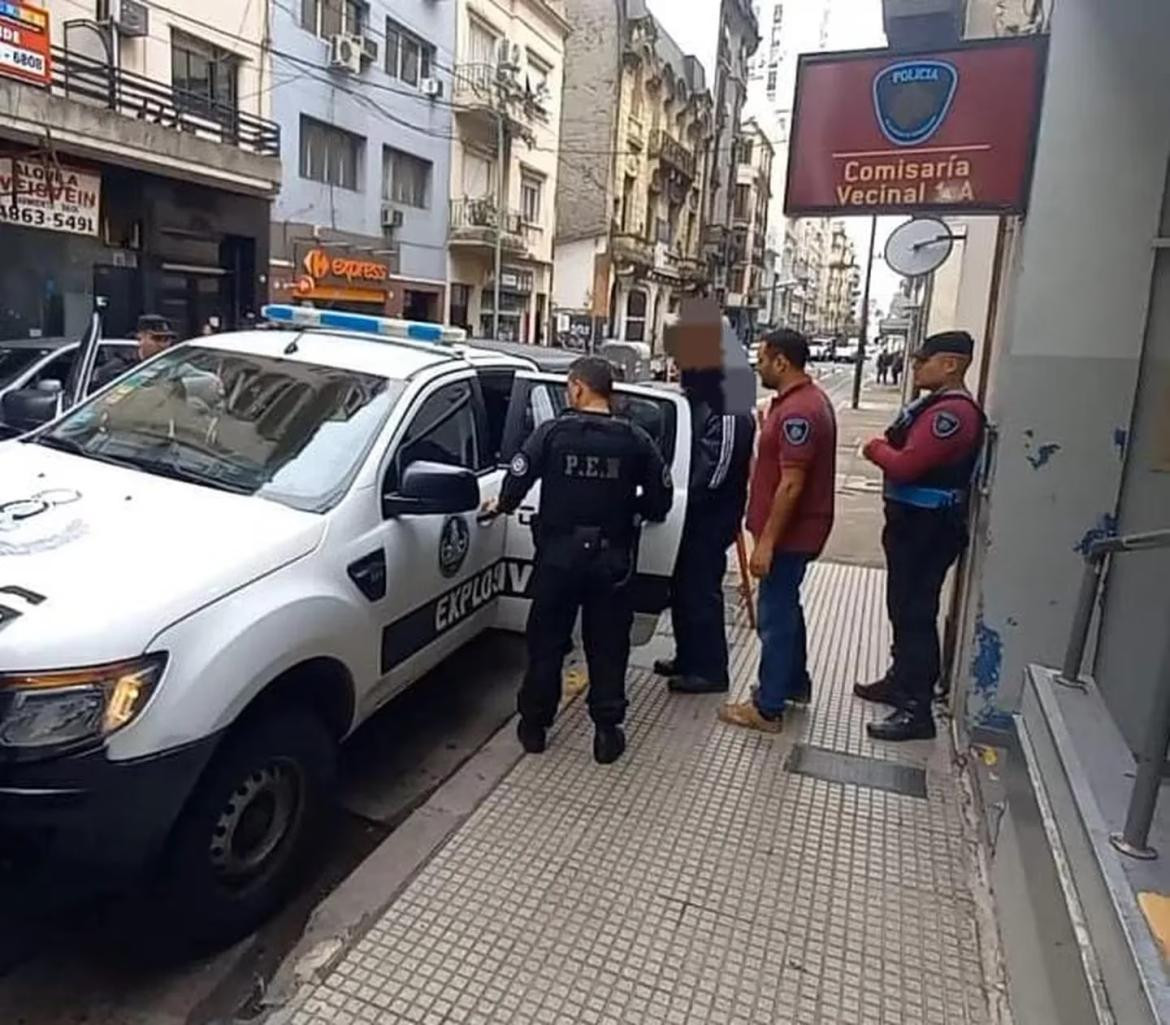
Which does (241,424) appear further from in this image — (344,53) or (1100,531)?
(344,53)

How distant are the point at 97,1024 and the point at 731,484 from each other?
321cm

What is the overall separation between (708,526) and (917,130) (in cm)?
198

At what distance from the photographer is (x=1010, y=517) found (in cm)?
383

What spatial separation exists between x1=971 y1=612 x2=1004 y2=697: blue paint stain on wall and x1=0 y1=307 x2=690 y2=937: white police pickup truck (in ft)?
4.51

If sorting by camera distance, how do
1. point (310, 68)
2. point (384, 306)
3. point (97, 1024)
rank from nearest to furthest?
point (97, 1024) < point (310, 68) < point (384, 306)

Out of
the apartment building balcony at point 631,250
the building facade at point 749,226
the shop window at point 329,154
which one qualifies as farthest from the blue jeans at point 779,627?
the building facade at point 749,226

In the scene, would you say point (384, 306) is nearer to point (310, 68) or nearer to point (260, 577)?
point (310, 68)

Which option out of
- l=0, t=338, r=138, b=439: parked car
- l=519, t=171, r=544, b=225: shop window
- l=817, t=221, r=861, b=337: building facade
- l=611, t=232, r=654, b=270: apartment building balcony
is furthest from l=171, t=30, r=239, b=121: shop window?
l=817, t=221, r=861, b=337: building facade

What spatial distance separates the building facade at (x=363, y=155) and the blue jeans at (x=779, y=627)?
1668 centimetres

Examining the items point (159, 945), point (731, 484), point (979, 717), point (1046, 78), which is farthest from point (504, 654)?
point (1046, 78)

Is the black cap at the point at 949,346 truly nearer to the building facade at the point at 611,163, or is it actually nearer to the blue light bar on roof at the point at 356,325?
the blue light bar on roof at the point at 356,325

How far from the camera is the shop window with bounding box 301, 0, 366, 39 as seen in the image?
1840 centimetres

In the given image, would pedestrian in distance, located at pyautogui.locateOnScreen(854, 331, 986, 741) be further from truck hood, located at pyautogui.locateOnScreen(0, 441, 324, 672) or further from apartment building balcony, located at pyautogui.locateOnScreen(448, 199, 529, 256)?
apartment building balcony, located at pyautogui.locateOnScreen(448, 199, 529, 256)

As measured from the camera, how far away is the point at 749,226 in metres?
61.3
